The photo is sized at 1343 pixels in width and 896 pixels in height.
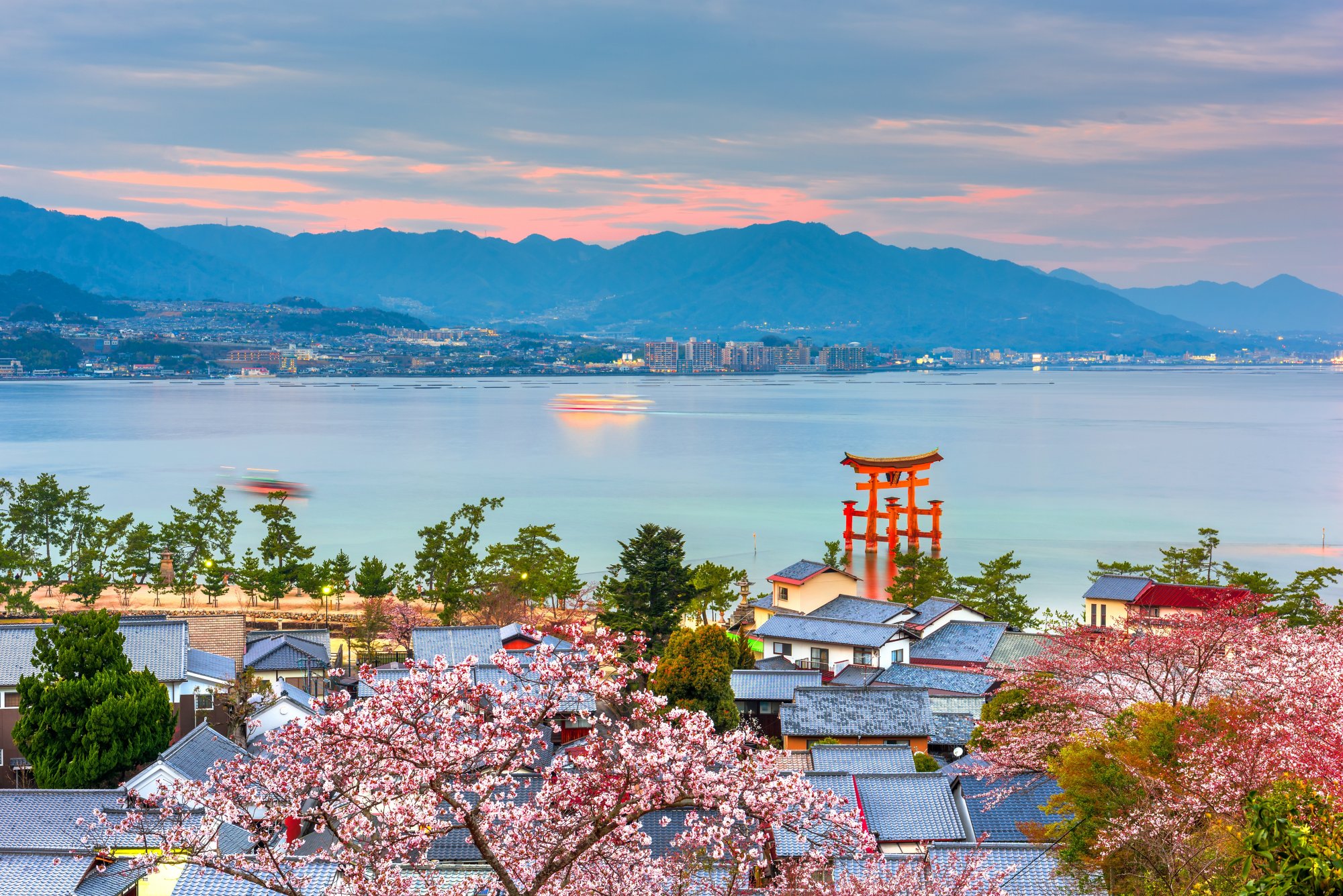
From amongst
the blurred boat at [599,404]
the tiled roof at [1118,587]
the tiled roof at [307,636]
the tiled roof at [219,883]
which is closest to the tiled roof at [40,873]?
the tiled roof at [219,883]

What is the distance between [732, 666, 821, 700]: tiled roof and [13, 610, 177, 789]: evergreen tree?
6442 mm

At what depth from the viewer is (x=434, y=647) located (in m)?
15.1

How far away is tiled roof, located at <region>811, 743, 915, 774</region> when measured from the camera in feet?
34.5

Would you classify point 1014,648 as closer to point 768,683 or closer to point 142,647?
point 768,683

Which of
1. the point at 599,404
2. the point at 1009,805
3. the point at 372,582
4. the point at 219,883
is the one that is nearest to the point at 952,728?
the point at 1009,805

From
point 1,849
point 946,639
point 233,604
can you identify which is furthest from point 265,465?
point 1,849

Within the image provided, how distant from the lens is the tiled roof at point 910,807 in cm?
912

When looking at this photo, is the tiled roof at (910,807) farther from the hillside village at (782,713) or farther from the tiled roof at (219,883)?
the tiled roof at (219,883)

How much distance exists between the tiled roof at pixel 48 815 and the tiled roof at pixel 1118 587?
15.0 m

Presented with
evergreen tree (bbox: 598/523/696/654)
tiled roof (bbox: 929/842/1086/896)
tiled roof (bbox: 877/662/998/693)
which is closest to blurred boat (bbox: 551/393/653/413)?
evergreen tree (bbox: 598/523/696/654)

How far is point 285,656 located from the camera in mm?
15438

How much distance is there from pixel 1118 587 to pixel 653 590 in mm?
8144

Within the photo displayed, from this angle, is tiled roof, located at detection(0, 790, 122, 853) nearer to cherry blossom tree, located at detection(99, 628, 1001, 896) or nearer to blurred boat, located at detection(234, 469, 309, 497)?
cherry blossom tree, located at detection(99, 628, 1001, 896)

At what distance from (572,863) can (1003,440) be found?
64948mm
